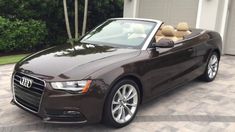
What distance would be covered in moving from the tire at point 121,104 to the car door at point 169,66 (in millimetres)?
342

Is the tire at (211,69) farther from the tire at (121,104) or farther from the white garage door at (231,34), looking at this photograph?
the white garage door at (231,34)

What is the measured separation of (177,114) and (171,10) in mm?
6092

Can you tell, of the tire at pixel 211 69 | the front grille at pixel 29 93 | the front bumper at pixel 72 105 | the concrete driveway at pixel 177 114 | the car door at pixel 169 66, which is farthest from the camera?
the tire at pixel 211 69

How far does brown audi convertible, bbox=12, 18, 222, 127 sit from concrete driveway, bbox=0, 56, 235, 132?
0.30 m

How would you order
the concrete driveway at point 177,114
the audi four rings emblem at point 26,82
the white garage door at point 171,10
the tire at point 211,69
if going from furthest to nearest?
the white garage door at point 171,10 < the tire at point 211,69 < the concrete driveway at point 177,114 < the audi four rings emblem at point 26,82

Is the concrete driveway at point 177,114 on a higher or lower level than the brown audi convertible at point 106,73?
lower

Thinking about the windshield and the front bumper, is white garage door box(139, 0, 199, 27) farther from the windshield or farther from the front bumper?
the front bumper

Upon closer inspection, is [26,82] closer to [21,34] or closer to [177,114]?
[177,114]

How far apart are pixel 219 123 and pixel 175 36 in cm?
204

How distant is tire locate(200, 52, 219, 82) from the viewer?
6.17 m

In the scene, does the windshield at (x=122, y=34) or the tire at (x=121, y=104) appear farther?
the windshield at (x=122, y=34)

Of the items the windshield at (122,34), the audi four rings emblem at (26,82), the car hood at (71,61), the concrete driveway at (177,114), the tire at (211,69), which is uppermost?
the windshield at (122,34)

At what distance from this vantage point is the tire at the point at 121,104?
376 centimetres

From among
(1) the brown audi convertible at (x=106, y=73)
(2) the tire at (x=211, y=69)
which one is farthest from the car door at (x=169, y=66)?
(2) the tire at (x=211, y=69)
